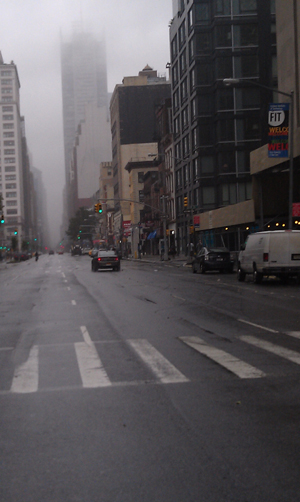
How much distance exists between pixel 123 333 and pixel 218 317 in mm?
3166

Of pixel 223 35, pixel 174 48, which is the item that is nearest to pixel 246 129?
pixel 223 35

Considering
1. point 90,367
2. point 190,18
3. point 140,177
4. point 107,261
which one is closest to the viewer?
point 90,367

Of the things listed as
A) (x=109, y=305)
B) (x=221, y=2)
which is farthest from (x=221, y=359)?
(x=221, y=2)

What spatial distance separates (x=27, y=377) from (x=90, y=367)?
3.20ft

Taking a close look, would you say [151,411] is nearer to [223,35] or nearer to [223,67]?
[223,67]

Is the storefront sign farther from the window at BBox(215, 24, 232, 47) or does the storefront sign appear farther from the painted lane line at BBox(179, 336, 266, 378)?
the window at BBox(215, 24, 232, 47)

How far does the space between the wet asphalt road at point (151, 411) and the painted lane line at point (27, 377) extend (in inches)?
1.0

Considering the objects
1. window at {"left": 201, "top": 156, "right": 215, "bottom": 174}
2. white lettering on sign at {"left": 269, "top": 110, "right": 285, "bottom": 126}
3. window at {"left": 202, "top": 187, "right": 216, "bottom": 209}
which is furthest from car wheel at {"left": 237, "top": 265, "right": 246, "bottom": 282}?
window at {"left": 201, "top": 156, "right": 215, "bottom": 174}

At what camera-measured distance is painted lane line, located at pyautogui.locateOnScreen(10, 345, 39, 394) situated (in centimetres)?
778

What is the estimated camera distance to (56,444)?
549 centimetres

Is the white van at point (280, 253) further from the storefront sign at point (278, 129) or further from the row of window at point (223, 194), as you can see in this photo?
the row of window at point (223, 194)

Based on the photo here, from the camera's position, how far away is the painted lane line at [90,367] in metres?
7.97

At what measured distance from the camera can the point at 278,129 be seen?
30031mm

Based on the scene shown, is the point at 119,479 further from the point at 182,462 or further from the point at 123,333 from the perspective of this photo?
the point at 123,333
